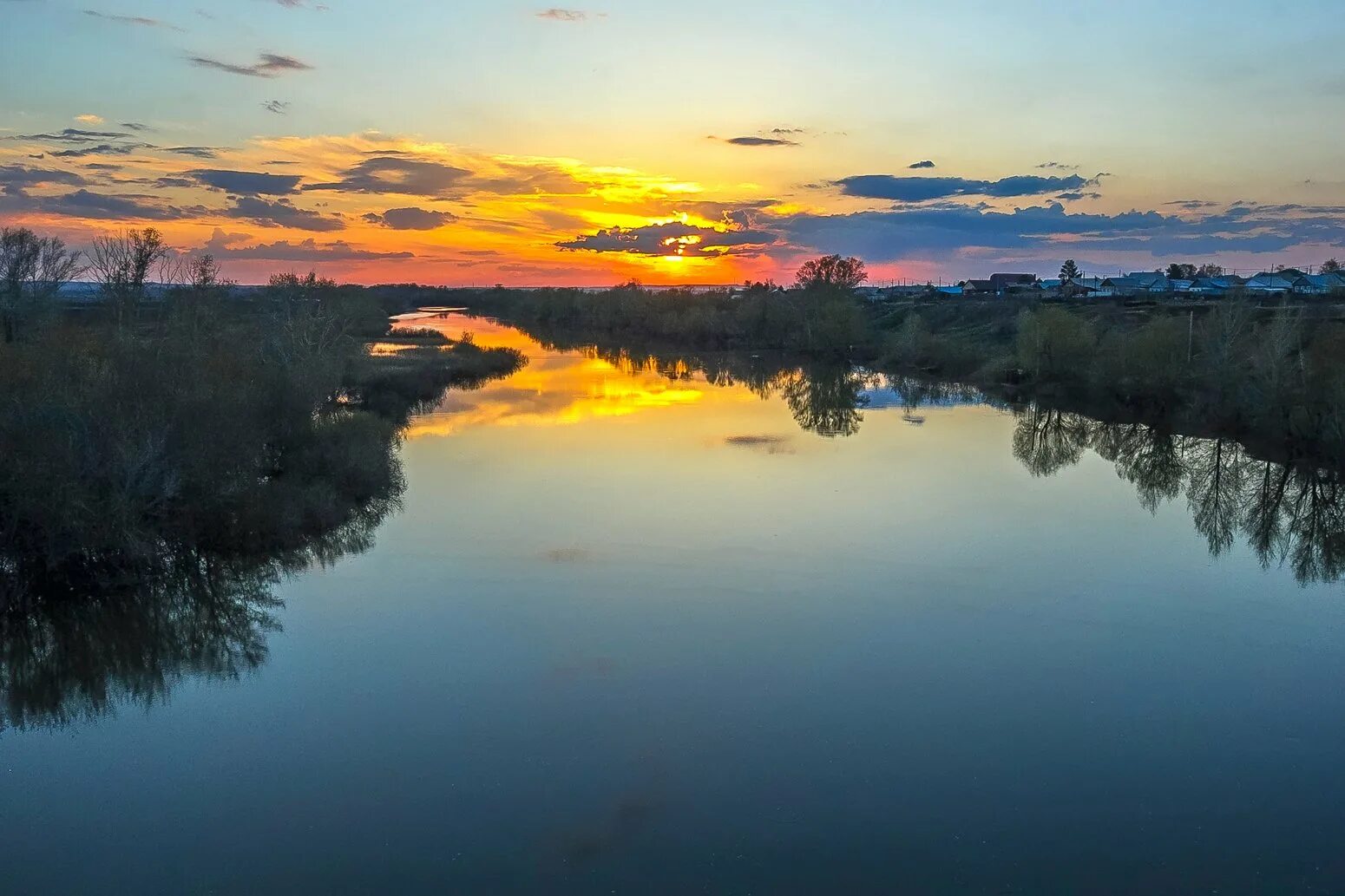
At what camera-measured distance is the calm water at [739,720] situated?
313 inches

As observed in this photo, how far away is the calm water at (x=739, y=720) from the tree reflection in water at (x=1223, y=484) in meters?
0.22

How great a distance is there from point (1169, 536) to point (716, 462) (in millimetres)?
10141

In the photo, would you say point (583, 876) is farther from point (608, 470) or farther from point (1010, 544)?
point (608, 470)

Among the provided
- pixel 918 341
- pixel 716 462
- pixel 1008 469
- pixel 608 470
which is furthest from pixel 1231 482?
pixel 918 341

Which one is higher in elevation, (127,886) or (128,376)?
(128,376)

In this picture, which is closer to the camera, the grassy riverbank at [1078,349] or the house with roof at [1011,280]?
the grassy riverbank at [1078,349]

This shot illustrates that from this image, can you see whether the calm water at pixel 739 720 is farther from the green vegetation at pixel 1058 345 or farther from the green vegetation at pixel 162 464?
the green vegetation at pixel 1058 345

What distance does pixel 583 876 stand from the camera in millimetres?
7723

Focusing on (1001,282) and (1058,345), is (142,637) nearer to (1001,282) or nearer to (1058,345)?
(1058,345)

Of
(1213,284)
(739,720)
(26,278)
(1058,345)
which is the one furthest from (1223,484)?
(1213,284)

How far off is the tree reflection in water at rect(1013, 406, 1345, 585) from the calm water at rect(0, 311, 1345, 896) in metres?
0.22

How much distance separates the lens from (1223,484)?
22.4m

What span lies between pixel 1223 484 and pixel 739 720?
1719 cm

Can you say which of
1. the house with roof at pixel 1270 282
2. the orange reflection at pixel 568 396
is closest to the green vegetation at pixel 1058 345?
the orange reflection at pixel 568 396
